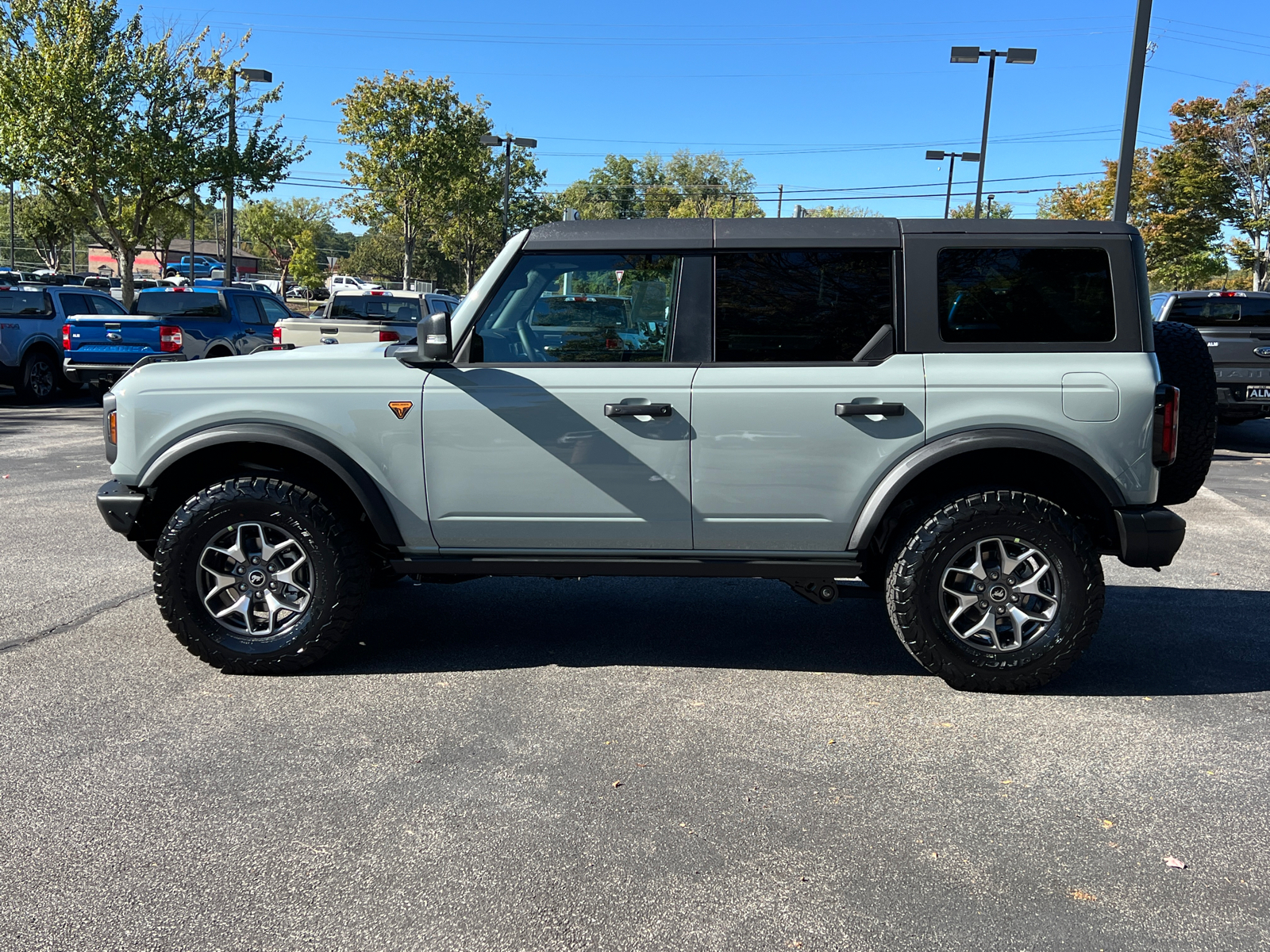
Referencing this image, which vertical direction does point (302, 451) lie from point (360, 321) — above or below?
below

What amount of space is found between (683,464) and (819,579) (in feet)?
2.52

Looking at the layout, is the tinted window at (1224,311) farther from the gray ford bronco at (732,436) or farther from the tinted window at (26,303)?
the tinted window at (26,303)

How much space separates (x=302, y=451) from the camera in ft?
14.4

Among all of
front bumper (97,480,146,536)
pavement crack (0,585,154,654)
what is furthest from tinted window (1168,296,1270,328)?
front bumper (97,480,146,536)

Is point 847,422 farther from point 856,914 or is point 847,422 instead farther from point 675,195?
point 675,195

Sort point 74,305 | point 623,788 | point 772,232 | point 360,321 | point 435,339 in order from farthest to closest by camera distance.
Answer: point 74,305, point 360,321, point 772,232, point 435,339, point 623,788

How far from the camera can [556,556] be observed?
4496mm

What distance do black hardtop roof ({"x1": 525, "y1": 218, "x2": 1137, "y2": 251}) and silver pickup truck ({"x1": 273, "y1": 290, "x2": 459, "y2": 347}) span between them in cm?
922

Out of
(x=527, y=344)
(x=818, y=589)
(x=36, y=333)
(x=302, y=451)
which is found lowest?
(x=818, y=589)

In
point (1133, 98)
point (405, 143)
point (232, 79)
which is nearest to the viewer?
point (1133, 98)

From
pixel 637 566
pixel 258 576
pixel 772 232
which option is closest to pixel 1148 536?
pixel 772 232

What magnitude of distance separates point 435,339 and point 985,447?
2.29 metres

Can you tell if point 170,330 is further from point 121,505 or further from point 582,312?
point 582,312

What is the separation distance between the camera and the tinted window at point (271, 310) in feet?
56.4
